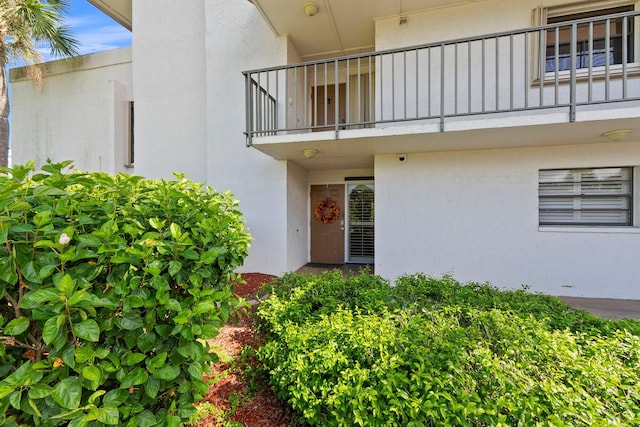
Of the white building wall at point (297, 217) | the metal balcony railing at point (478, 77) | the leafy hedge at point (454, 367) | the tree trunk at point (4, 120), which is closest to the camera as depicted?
the leafy hedge at point (454, 367)

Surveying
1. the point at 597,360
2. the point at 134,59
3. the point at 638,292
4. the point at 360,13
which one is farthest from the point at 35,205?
the point at 134,59

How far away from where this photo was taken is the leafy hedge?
151cm

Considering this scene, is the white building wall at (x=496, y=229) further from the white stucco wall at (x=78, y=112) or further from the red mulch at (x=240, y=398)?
the white stucco wall at (x=78, y=112)

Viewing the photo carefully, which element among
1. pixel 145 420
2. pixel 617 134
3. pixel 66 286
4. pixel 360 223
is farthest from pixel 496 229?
pixel 66 286

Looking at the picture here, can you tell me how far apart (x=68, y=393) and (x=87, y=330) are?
32cm

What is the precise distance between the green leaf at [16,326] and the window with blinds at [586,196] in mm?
7148

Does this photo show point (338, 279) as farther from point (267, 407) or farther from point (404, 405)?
point (404, 405)

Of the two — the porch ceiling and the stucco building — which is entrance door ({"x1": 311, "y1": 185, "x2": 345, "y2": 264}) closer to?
the stucco building

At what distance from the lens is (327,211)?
8.02 meters

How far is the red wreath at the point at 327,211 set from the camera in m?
7.99

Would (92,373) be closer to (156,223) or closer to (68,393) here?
(68,393)

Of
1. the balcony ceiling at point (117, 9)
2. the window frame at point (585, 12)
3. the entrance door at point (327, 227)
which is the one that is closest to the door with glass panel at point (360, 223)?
the entrance door at point (327, 227)

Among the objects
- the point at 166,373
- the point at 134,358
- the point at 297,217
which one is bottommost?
the point at 166,373

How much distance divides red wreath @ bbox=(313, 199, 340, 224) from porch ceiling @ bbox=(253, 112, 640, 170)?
209cm
